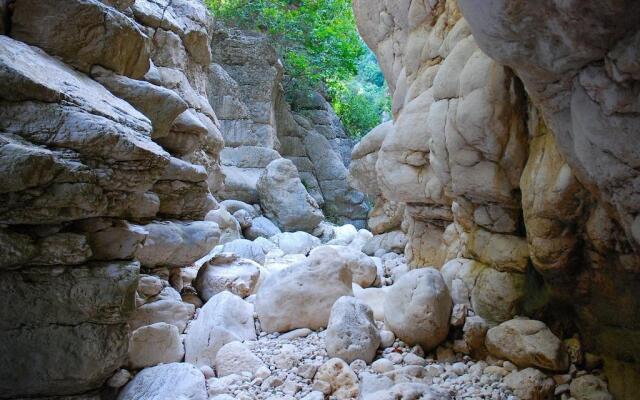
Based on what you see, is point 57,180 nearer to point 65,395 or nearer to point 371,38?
point 65,395

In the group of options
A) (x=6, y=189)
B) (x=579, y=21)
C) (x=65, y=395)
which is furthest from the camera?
(x=65, y=395)

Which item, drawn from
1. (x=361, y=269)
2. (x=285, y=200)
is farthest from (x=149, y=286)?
(x=285, y=200)

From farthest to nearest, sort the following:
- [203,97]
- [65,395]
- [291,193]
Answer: [291,193] < [203,97] < [65,395]

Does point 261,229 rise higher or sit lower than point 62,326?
higher

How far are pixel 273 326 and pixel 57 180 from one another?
9.70ft

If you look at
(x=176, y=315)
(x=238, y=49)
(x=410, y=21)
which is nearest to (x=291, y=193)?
(x=238, y=49)

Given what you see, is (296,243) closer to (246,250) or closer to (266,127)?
(246,250)

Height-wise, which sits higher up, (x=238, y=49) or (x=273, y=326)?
(x=238, y=49)

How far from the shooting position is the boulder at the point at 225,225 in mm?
10135

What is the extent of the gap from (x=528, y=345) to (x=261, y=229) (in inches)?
369

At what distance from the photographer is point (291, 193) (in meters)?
13.9

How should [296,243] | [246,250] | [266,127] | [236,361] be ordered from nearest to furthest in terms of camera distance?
[236,361], [246,250], [296,243], [266,127]

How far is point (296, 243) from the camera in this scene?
11.5m

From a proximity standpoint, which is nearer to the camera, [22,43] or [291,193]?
[22,43]
